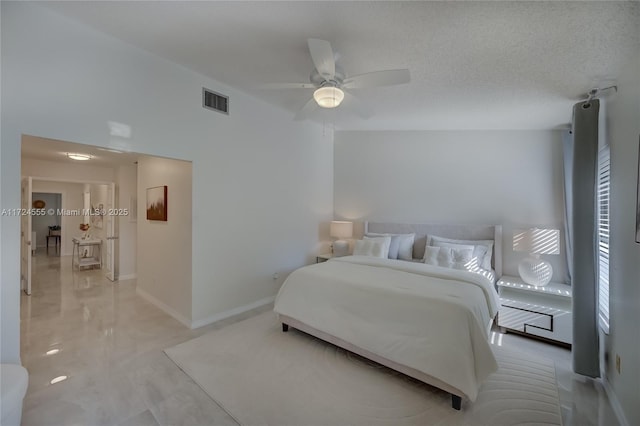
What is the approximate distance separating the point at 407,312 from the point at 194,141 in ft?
9.77

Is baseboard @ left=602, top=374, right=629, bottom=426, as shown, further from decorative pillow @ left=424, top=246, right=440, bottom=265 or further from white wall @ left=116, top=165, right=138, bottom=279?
Answer: white wall @ left=116, top=165, right=138, bottom=279

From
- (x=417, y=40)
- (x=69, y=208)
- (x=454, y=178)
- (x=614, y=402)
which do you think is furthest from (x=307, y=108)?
(x=69, y=208)

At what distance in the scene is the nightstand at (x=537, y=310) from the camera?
2926 millimetres

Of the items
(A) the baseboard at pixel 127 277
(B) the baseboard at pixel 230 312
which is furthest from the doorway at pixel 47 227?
(B) the baseboard at pixel 230 312

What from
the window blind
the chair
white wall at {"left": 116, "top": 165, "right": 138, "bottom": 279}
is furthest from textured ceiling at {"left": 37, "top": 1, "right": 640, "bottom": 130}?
the chair

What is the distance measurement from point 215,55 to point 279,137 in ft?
5.53

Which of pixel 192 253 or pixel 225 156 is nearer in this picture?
pixel 192 253

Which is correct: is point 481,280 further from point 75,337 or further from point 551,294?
point 75,337

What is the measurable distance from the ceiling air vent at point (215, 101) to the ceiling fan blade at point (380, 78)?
1.83m

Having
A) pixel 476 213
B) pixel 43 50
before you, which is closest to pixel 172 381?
pixel 43 50

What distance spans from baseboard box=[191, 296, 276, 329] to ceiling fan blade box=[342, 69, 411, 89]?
3.16 meters

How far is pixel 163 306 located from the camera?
12.5ft

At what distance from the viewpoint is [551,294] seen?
325 cm

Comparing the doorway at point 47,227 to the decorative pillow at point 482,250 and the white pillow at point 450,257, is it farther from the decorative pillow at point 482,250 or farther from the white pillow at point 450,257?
the decorative pillow at point 482,250
